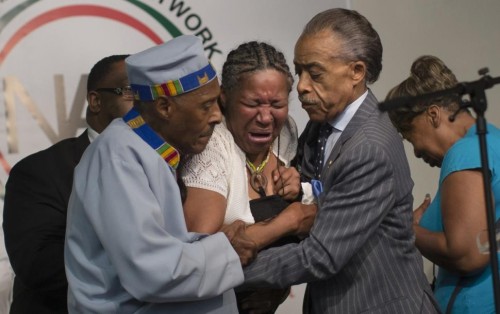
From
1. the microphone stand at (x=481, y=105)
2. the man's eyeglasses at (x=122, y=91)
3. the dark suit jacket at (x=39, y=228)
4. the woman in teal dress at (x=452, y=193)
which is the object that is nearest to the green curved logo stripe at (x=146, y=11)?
the man's eyeglasses at (x=122, y=91)

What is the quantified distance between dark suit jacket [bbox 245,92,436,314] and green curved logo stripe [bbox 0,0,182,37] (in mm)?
1311

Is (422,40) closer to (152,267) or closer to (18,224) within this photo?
(18,224)

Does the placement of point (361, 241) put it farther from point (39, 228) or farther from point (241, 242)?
point (39, 228)

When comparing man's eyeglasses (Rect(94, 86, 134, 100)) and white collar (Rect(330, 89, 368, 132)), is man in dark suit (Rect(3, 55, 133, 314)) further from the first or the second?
white collar (Rect(330, 89, 368, 132))

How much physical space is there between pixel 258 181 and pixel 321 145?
214 mm

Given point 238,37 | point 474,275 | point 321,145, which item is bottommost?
point 474,275

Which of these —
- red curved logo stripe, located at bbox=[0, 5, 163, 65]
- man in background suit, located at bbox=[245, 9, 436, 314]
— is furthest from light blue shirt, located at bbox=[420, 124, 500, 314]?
red curved logo stripe, located at bbox=[0, 5, 163, 65]

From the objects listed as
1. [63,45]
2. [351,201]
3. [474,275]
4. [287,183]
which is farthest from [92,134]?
[474,275]

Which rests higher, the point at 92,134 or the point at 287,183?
the point at 92,134

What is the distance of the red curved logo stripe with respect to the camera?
11.2 ft

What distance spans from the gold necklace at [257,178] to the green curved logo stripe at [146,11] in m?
1.16

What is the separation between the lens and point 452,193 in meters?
3.06

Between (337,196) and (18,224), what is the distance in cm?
96

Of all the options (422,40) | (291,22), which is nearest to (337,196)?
(291,22)
